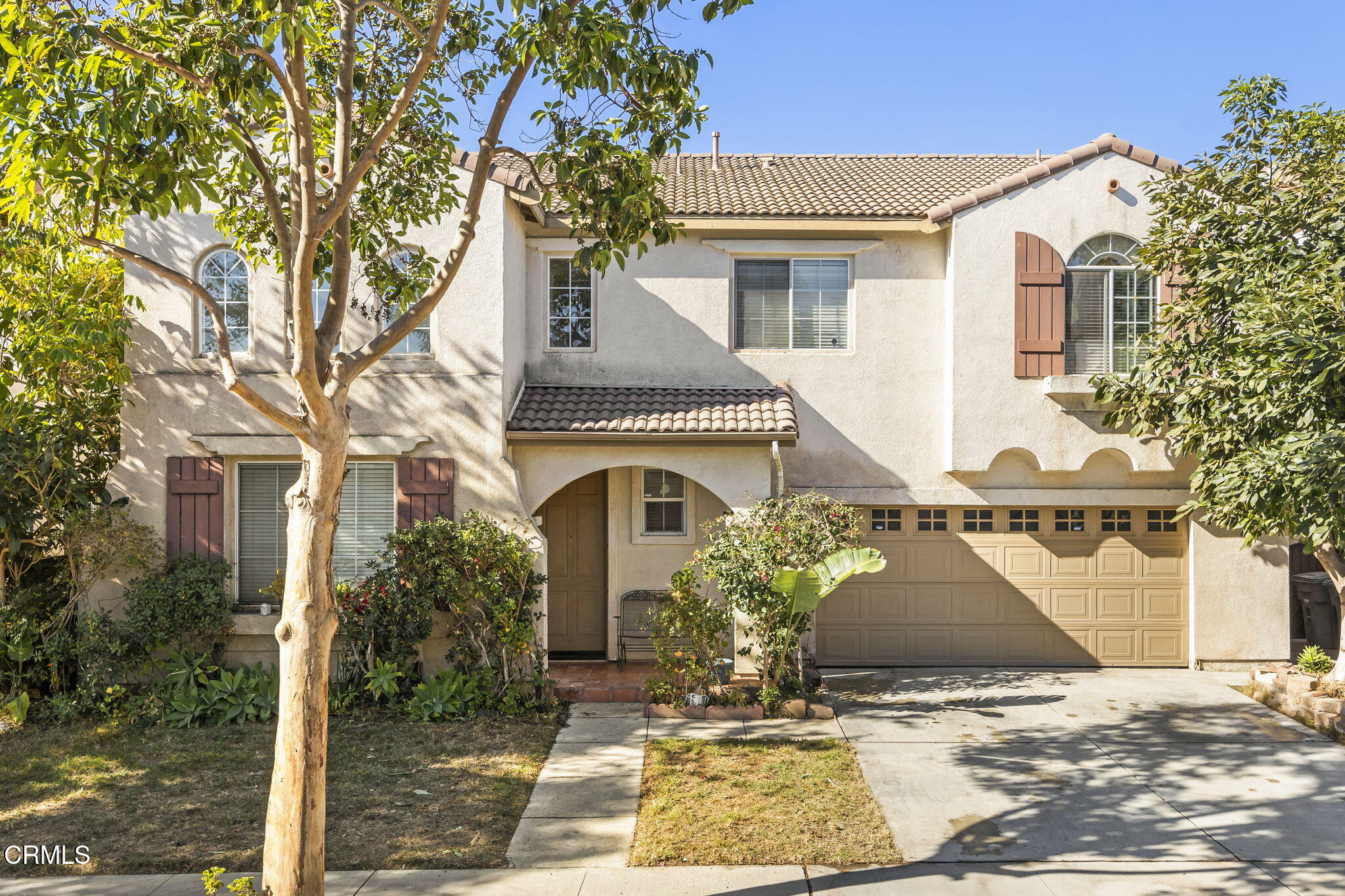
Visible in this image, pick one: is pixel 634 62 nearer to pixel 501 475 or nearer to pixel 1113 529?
pixel 501 475

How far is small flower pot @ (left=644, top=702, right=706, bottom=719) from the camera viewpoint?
394 inches

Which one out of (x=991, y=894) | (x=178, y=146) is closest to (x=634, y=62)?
(x=178, y=146)

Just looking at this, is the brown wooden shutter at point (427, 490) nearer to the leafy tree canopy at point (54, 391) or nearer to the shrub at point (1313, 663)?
the leafy tree canopy at point (54, 391)

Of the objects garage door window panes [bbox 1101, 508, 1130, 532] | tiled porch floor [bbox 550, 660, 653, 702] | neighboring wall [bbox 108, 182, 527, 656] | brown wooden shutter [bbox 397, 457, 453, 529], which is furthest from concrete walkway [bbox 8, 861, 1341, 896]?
garage door window panes [bbox 1101, 508, 1130, 532]

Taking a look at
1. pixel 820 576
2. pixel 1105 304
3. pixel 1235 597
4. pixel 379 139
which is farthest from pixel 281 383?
pixel 1235 597

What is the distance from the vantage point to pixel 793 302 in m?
12.5

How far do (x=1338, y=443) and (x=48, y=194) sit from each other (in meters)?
11.1

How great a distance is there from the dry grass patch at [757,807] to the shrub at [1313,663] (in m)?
6.06

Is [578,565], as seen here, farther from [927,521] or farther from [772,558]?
[927,521]

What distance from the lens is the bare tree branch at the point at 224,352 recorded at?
209 inches

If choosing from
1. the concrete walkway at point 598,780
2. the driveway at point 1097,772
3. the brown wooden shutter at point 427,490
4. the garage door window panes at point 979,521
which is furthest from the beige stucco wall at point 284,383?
the garage door window panes at point 979,521

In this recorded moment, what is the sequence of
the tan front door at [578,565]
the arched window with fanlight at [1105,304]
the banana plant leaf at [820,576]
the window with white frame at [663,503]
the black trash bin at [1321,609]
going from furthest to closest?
the tan front door at [578,565] → the window with white frame at [663,503] → the black trash bin at [1321,609] → the arched window with fanlight at [1105,304] → the banana plant leaf at [820,576]

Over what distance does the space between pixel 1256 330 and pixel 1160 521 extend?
3857 mm

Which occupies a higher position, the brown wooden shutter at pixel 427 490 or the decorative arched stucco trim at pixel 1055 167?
the decorative arched stucco trim at pixel 1055 167
